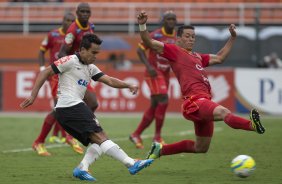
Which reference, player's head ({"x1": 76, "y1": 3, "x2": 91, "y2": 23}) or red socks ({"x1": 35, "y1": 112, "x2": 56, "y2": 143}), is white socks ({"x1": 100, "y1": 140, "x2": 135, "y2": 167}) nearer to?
red socks ({"x1": 35, "y1": 112, "x2": 56, "y2": 143})

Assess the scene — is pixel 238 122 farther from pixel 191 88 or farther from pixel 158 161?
pixel 158 161

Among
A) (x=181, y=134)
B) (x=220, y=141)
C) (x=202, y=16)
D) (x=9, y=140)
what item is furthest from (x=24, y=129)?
(x=202, y=16)

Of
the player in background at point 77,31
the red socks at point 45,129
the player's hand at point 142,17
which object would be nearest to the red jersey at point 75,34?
the player in background at point 77,31

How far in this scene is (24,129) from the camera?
61.2ft

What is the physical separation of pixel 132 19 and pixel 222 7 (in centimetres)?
315

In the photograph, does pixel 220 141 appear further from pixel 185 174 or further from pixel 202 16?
pixel 202 16

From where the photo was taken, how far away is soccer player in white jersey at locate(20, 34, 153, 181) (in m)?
10.1

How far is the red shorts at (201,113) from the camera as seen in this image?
34.2ft

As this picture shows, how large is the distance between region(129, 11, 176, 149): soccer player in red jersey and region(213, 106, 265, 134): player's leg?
15.9 feet

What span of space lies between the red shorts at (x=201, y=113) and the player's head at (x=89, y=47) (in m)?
1.49

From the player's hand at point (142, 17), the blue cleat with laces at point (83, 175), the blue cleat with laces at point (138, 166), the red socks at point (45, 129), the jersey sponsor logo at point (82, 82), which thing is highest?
the player's hand at point (142, 17)

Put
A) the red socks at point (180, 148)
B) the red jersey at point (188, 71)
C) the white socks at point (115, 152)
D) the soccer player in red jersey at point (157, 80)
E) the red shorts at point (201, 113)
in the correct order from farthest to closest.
Answer: the soccer player in red jersey at point (157, 80) < the red socks at point (180, 148) < the red jersey at point (188, 71) < the red shorts at point (201, 113) < the white socks at point (115, 152)

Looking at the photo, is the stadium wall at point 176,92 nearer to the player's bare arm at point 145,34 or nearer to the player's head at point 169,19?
the player's head at point 169,19

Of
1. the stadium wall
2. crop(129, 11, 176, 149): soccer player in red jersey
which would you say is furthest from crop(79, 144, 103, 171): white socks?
the stadium wall
